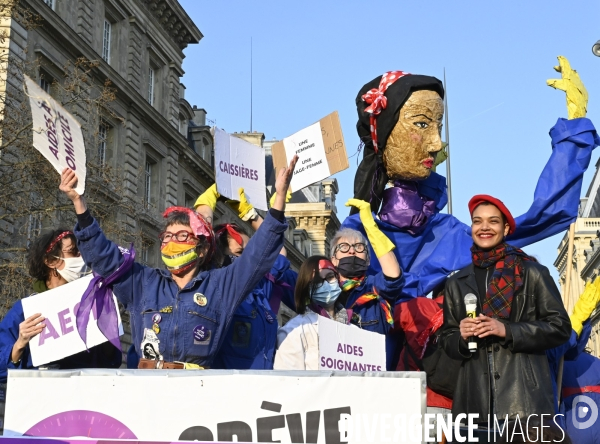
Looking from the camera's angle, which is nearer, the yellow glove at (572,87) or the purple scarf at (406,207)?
the yellow glove at (572,87)

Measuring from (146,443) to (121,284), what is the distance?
115 centimetres

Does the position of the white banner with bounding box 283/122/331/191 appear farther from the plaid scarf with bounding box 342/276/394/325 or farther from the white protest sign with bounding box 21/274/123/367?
the white protest sign with bounding box 21/274/123/367

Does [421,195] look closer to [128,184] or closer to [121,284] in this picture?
[121,284]

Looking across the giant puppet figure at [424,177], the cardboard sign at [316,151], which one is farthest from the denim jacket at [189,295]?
the cardboard sign at [316,151]

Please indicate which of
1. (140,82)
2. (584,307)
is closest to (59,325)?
(584,307)

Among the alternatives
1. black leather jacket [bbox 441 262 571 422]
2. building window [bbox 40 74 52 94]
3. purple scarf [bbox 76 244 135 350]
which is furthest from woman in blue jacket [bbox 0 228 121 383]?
building window [bbox 40 74 52 94]

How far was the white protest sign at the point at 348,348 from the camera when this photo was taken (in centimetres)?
390

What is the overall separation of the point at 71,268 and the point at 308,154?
2215 mm

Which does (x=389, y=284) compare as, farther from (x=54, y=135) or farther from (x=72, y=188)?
(x=54, y=135)

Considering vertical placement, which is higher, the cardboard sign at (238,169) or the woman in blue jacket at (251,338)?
the cardboard sign at (238,169)

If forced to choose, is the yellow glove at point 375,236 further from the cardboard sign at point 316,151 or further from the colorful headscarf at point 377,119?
the cardboard sign at point 316,151

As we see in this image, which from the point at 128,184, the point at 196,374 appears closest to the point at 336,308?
the point at 196,374

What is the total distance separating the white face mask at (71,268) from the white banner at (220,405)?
5.00 feet

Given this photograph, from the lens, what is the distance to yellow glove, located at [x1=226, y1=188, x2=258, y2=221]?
18.9 ft
